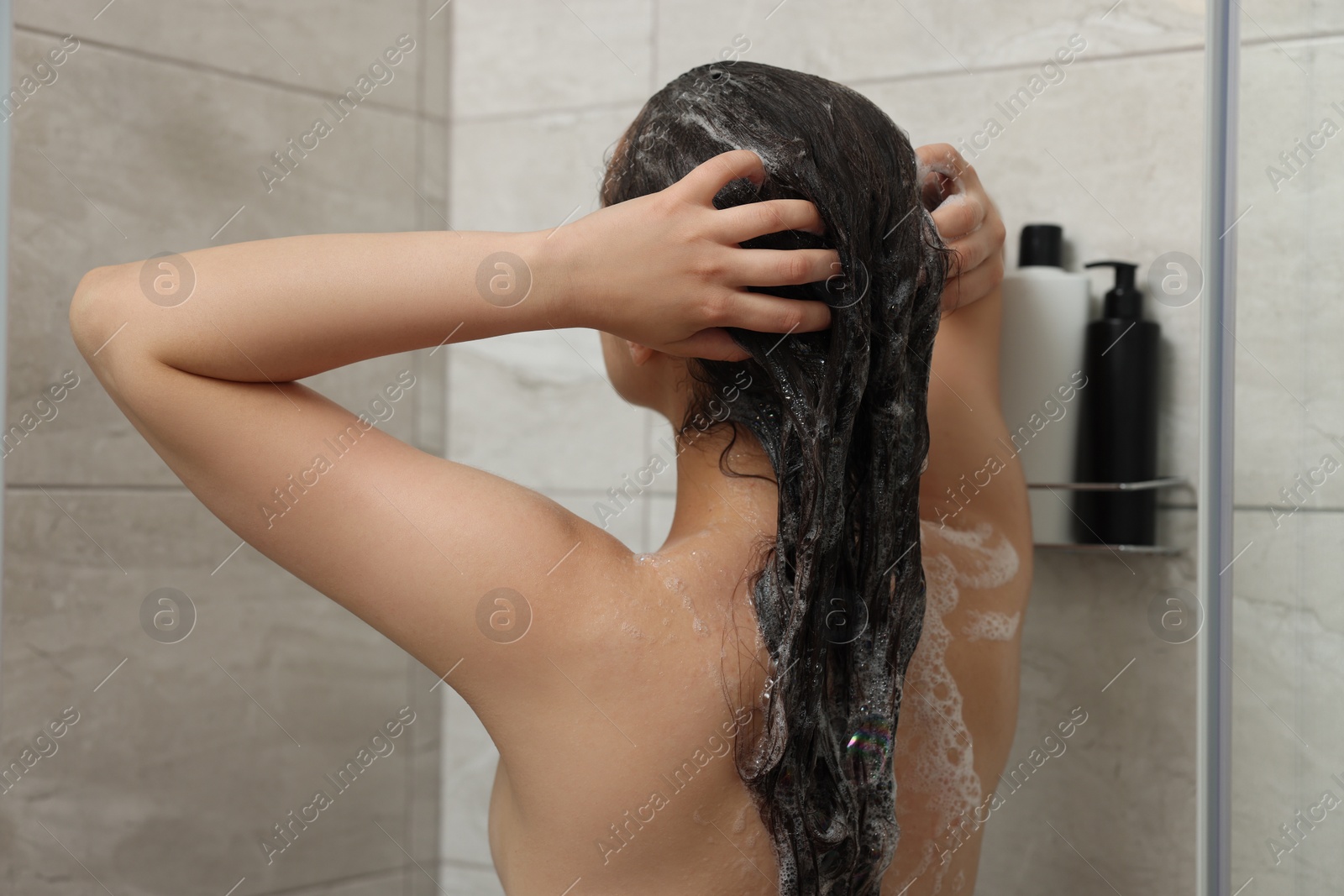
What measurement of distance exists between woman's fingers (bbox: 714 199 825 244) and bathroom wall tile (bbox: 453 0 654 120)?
0.85 metres

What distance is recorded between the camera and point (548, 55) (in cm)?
152

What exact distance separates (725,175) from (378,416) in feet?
3.23

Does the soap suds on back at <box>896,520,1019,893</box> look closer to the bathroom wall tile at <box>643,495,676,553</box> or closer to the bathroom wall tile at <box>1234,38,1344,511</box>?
the bathroom wall tile at <box>1234,38,1344,511</box>

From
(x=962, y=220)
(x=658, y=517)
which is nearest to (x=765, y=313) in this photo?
(x=962, y=220)

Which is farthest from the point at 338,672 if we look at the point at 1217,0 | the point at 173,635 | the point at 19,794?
the point at 1217,0

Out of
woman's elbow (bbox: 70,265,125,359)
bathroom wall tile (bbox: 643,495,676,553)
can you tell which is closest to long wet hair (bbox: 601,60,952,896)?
woman's elbow (bbox: 70,265,125,359)

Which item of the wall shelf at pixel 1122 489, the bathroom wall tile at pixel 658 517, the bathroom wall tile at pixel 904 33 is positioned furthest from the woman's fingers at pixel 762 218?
the bathroom wall tile at pixel 658 517

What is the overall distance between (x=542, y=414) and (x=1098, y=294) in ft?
2.41

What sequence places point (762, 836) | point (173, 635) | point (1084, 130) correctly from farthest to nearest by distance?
point (173, 635) < point (1084, 130) < point (762, 836)

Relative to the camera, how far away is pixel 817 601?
70 cm

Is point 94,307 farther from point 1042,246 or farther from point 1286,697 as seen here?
point 1042,246

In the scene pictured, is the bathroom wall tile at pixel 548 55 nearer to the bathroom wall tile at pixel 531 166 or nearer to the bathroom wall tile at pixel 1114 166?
the bathroom wall tile at pixel 531 166

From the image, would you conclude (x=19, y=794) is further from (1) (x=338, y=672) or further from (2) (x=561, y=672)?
(2) (x=561, y=672)

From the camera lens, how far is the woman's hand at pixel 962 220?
2.72 ft
